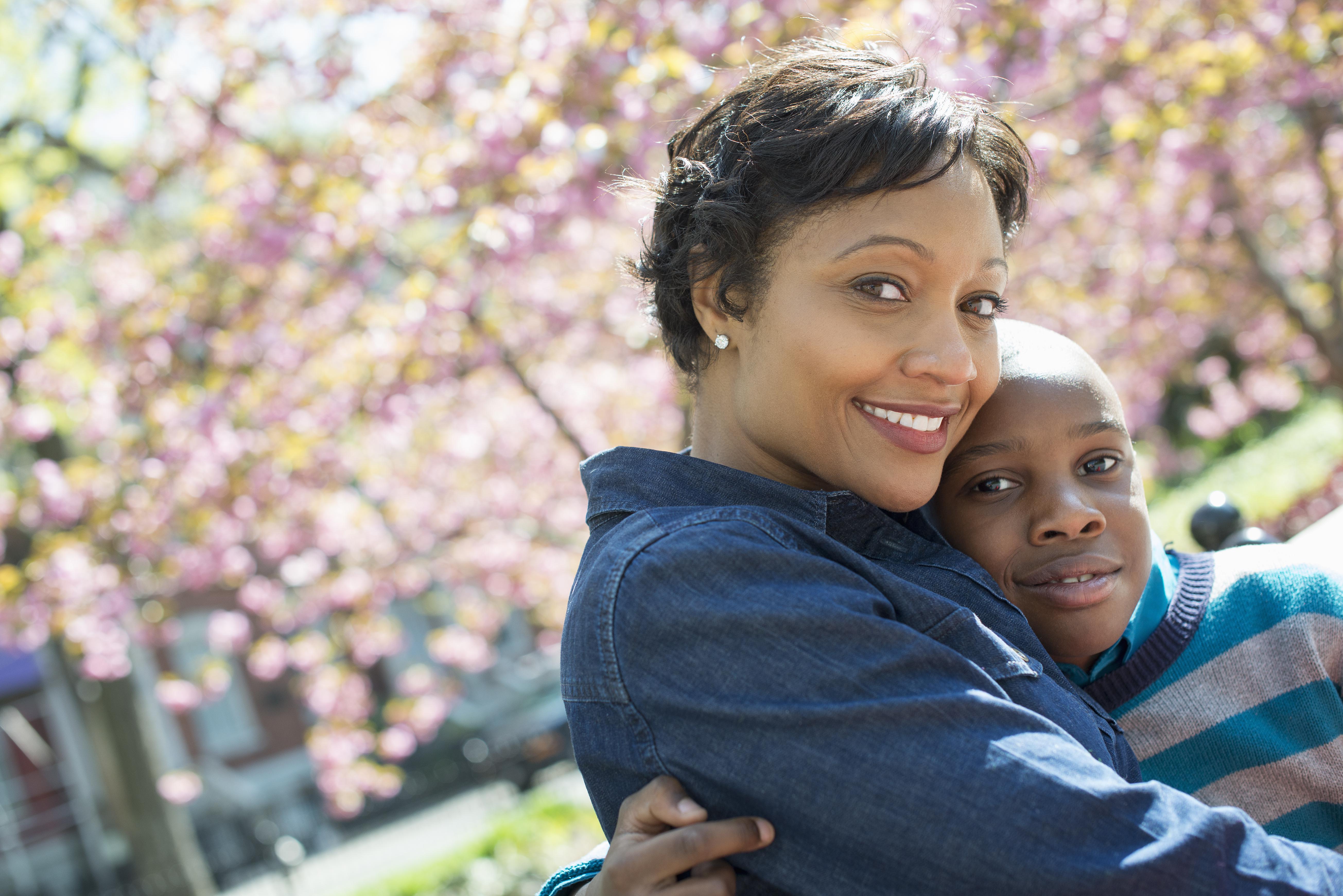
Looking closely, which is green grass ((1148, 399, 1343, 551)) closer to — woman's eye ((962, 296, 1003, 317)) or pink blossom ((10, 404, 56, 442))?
woman's eye ((962, 296, 1003, 317))

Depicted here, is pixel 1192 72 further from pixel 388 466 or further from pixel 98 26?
pixel 98 26

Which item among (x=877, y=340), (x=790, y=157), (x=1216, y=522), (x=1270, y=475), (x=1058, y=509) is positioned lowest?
(x=1270, y=475)

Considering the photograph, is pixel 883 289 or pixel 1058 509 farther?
pixel 1058 509

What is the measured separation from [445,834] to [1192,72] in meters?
10.7

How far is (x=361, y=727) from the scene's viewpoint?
8.87 metres

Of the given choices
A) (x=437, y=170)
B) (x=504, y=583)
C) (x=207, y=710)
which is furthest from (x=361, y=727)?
(x=207, y=710)

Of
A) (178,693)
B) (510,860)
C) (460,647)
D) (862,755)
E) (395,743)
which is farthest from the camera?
(460,647)

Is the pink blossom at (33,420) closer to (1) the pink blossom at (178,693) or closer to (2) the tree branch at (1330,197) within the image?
(1) the pink blossom at (178,693)

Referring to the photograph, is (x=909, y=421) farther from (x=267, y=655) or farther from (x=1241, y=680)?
(x=267, y=655)

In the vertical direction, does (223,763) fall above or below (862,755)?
below

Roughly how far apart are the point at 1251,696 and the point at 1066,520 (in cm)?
35

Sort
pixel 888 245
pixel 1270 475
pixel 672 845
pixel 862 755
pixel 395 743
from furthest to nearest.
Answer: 1. pixel 1270 475
2. pixel 395 743
3. pixel 888 245
4. pixel 672 845
5. pixel 862 755

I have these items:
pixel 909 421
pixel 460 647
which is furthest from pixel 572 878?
→ pixel 460 647

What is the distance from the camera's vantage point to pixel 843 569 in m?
1.24
